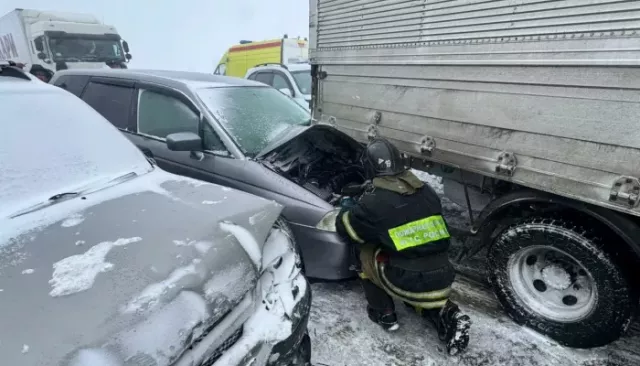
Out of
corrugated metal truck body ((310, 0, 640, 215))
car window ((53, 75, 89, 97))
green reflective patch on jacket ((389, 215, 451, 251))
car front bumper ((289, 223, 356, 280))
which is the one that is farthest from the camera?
car window ((53, 75, 89, 97))

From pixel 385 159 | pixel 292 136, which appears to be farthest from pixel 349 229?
pixel 292 136

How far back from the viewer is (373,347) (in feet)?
8.19

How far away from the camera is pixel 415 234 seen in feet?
7.80

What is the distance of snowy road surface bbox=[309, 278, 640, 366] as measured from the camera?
94.1 inches

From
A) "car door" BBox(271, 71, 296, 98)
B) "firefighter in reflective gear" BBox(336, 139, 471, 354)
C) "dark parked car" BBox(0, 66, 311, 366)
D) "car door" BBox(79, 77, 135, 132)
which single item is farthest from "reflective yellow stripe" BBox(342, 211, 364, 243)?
"car door" BBox(271, 71, 296, 98)

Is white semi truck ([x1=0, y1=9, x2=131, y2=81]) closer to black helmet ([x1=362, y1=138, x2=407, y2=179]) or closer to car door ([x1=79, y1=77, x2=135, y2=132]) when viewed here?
car door ([x1=79, y1=77, x2=135, y2=132])

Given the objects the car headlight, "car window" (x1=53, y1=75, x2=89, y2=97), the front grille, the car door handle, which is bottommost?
the car headlight

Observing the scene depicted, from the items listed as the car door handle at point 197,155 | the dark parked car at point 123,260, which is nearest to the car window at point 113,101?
the car door handle at point 197,155

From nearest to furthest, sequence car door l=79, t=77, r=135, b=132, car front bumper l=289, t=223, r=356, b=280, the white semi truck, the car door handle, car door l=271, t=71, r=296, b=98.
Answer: car front bumper l=289, t=223, r=356, b=280
the car door handle
car door l=79, t=77, r=135, b=132
car door l=271, t=71, r=296, b=98
the white semi truck

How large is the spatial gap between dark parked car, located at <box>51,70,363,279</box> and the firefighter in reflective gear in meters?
0.35

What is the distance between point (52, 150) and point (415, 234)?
7.42ft

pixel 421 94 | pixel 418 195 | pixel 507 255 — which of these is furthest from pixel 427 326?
pixel 421 94

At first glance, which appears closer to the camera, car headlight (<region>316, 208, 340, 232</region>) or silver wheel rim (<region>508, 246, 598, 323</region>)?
silver wheel rim (<region>508, 246, 598, 323</region>)

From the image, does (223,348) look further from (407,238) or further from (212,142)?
(212,142)
